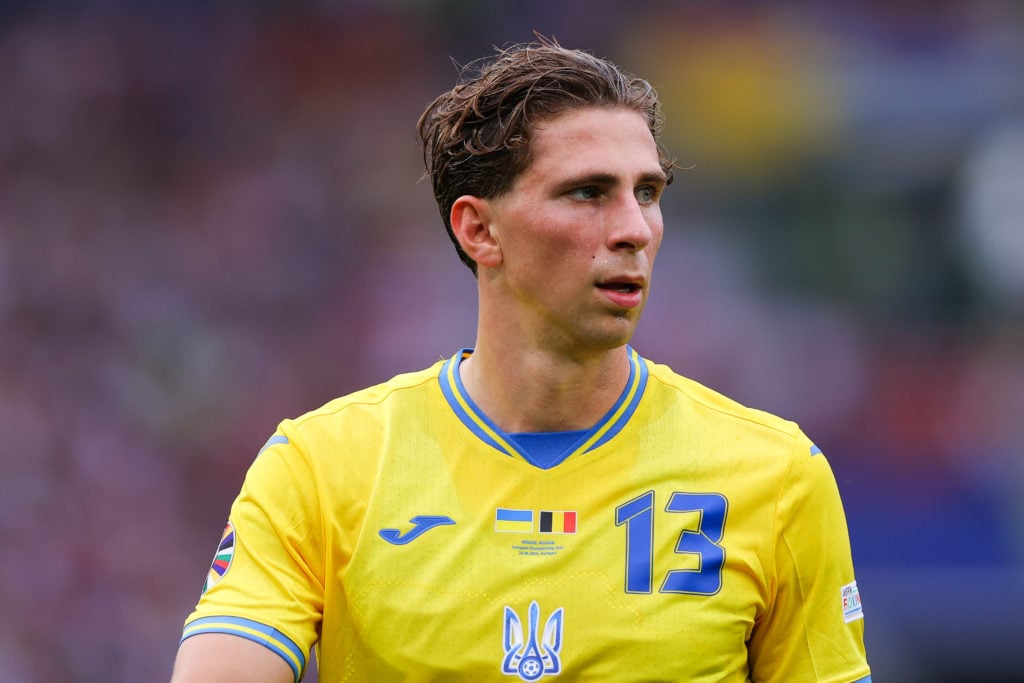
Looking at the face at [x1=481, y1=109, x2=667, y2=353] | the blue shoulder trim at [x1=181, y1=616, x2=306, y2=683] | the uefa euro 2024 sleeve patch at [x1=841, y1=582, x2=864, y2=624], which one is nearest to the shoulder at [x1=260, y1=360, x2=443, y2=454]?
the face at [x1=481, y1=109, x2=667, y2=353]

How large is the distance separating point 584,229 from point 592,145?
21 centimetres

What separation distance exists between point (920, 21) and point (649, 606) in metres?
8.05

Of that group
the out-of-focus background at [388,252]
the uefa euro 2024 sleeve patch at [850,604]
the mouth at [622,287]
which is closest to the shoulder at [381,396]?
the mouth at [622,287]

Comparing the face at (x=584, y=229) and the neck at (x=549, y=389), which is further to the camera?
the neck at (x=549, y=389)

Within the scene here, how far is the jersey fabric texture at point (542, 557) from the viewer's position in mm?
2971

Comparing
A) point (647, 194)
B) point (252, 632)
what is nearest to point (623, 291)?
point (647, 194)

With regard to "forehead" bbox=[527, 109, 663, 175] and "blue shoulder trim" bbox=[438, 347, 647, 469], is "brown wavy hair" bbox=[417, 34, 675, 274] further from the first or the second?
"blue shoulder trim" bbox=[438, 347, 647, 469]

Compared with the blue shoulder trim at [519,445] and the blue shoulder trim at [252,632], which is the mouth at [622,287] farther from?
the blue shoulder trim at [252,632]

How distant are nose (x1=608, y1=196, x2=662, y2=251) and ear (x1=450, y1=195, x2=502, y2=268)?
32 cm

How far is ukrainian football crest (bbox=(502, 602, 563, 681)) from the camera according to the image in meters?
2.94

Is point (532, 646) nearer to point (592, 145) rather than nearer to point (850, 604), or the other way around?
point (850, 604)

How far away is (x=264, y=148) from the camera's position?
9.84m

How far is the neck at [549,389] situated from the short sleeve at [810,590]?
481 mm

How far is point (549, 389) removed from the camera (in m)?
3.25
